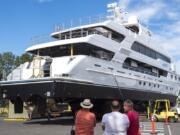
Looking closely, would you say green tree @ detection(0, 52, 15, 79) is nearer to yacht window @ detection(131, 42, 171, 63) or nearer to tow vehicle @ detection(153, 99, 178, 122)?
yacht window @ detection(131, 42, 171, 63)

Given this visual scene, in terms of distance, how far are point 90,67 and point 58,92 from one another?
3287 mm

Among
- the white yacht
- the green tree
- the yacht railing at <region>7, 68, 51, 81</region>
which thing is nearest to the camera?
the white yacht

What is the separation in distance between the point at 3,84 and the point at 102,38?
273 inches

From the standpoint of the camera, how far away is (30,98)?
21625 millimetres

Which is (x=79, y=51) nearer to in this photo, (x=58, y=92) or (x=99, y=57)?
(x=99, y=57)

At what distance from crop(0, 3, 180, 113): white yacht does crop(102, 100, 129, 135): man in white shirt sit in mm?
14157

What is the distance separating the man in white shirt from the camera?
6.06m

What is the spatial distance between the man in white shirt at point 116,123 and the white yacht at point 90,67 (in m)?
14.2

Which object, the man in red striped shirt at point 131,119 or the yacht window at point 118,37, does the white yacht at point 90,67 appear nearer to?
the yacht window at point 118,37

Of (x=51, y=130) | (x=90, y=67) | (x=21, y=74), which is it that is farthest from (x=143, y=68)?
(x=51, y=130)

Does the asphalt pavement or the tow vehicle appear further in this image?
the tow vehicle

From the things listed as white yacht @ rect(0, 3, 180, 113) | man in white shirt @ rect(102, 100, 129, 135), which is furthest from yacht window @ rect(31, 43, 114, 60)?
man in white shirt @ rect(102, 100, 129, 135)

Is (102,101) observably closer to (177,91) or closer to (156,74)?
(156,74)

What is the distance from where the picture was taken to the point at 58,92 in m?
20.3
